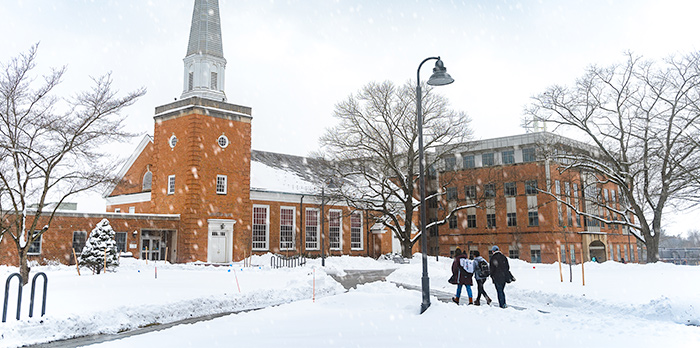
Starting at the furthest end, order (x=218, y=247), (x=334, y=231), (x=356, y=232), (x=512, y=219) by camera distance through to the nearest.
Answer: (x=512, y=219), (x=356, y=232), (x=334, y=231), (x=218, y=247)

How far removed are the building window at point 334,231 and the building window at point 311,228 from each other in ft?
4.65

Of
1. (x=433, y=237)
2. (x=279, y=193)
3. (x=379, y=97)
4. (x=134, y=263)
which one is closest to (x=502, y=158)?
(x=433, y=237)

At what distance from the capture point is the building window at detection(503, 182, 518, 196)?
167 feet

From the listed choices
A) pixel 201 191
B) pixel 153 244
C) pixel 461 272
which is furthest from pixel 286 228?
pixel 461 272

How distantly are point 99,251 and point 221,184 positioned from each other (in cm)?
1361

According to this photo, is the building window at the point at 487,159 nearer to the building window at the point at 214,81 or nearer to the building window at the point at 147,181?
the building window at the point at 214,81

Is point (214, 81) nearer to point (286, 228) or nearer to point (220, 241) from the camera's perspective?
point (220, 241)

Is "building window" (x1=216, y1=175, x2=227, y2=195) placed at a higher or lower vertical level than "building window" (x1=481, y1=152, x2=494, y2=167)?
lower

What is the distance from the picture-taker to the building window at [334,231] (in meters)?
45.6

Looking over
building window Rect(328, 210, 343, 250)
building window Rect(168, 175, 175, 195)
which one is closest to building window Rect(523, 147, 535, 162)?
building window Rect(328, 210, 343, 250)

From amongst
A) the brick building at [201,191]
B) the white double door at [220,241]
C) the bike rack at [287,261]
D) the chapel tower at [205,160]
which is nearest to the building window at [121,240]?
the brick building at [201,191]

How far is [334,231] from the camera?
46.0m

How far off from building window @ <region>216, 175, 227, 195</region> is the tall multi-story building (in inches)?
758

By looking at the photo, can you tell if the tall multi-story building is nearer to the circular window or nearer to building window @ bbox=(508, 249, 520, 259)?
building window @ bbox=(508, 249, 520, 259)
